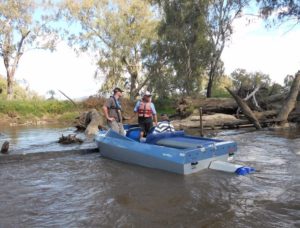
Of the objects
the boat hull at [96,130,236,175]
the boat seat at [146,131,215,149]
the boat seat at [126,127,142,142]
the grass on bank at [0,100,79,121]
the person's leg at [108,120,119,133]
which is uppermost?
the grass on bank at [0,100,79,121]

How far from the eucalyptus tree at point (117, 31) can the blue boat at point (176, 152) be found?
23.1 meters

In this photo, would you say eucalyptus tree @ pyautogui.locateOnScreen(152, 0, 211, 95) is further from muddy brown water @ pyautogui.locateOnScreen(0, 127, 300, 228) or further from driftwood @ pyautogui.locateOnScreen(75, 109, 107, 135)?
muddy brown water @ pyautogui.locateOnScreen(0, 127, 300, 228)

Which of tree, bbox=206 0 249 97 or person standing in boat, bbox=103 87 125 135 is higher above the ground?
tree, bbox=206 0 249 97

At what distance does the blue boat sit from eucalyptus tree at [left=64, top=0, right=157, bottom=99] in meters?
23.1

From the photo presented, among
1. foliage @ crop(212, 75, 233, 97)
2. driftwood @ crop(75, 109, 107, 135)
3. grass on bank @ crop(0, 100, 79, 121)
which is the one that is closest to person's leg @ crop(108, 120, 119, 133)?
driftwood @ crop(75, 109, 107, 135)

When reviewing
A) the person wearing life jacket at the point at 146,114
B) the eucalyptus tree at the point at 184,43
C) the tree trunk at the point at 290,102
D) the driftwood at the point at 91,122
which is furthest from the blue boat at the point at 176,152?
the eucalyptus tree at the point at 184,43

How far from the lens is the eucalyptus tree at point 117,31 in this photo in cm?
3228

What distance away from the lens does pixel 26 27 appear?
33875 mm

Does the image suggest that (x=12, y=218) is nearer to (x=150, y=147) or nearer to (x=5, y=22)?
(x=150, y=147)

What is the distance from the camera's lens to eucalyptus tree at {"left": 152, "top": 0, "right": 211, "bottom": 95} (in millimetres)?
27547

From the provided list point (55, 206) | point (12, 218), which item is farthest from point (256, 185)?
point (12, 218)

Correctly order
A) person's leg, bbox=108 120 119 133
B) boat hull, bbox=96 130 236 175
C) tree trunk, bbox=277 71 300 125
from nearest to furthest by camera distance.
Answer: boat hull, bbox=96 130 236 175 < person's leg, bbox=108 120 119 133 < tree trunk, bbox=277 71 300 125

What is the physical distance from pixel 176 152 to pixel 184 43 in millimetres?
21455

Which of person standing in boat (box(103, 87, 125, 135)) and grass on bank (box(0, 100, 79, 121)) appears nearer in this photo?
person standing in boat (box(103, 87, 125, 135))
